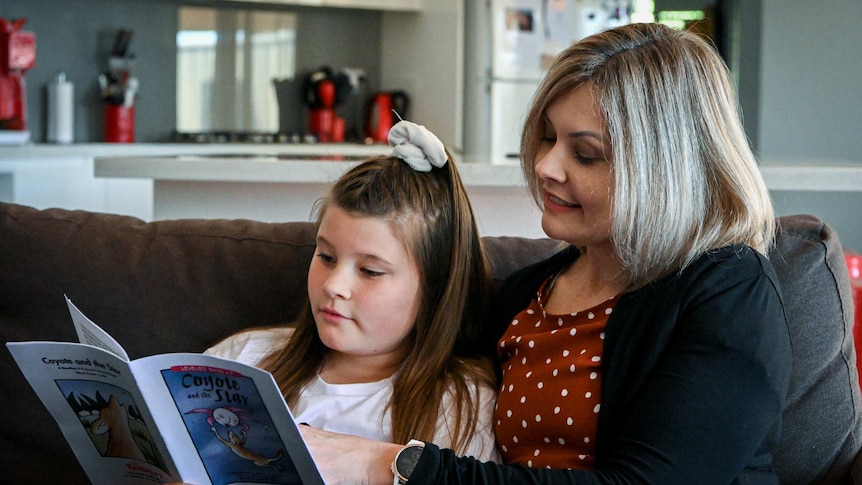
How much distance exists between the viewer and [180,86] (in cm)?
460

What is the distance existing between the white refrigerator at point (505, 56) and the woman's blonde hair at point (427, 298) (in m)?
3.04

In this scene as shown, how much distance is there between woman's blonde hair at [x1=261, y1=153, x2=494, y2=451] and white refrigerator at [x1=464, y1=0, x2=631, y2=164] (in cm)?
304

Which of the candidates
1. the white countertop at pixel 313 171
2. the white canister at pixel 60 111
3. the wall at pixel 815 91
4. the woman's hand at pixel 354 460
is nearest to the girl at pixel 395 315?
the woman's hand at pixel 354 460

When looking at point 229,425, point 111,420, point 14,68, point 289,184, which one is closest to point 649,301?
point 229,425

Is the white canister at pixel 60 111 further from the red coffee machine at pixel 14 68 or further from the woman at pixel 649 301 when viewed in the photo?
the woman at pixel 649 301

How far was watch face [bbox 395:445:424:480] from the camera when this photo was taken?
122cm

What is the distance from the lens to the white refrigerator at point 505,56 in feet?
14.9

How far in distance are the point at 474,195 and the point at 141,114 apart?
2.52m

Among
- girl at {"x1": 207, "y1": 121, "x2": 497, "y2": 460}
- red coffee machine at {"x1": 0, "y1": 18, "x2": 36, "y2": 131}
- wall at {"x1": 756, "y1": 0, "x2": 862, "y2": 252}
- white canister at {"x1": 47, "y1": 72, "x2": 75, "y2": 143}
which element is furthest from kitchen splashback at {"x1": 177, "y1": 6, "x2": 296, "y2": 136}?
girl at {"x1": 207, "y1": 121, "x2": 497, "y2": 460}

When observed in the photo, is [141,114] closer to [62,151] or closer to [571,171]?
[62,151]

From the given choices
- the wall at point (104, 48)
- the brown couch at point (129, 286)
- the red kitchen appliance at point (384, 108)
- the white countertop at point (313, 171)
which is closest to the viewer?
the brown couch at point (129, 286)

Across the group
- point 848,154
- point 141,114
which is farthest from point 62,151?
point 848,154

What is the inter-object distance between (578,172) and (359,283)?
357 mm

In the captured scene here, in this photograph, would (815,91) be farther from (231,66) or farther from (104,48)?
(104,48)
